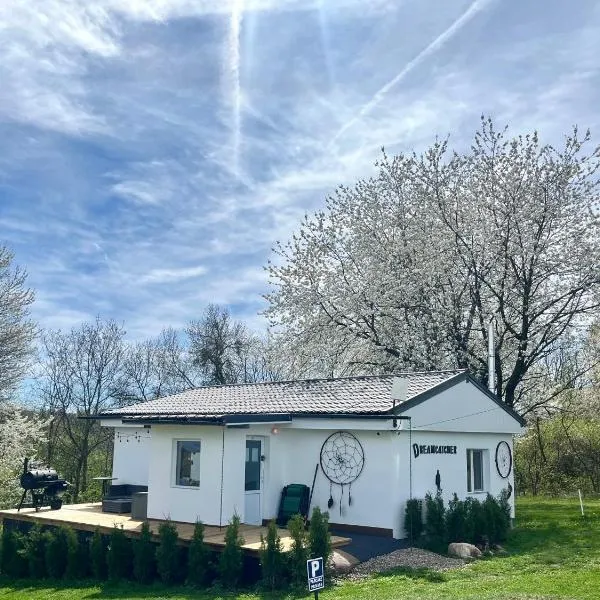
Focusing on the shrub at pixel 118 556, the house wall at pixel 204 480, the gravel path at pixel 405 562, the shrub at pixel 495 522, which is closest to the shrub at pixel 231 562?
the gravel path at pixel 405 562

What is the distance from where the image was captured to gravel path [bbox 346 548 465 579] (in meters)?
11.5

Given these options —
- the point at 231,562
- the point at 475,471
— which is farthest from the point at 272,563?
the point at 475,471

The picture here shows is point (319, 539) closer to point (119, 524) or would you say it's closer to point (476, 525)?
point (476, 525)

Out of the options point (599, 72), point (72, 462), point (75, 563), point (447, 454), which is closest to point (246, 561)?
point (75, 563)

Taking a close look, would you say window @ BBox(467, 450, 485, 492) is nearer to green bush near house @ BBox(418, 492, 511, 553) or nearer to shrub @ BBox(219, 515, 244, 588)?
green bush near house @ BBox(418, 492, 511, 553)

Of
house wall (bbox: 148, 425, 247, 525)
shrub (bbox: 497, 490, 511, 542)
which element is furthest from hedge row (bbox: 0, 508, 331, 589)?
shrub (bbox: 497, 490, 511, 542)

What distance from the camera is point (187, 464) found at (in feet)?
48.1

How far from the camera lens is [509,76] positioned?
1370 cm

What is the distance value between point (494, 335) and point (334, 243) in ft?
20.1

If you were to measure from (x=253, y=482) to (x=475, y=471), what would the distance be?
208 inches

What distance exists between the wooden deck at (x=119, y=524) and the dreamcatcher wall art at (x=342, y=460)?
1.31m

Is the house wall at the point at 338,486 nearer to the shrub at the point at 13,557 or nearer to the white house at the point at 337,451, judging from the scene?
the white house at the point at 337,451

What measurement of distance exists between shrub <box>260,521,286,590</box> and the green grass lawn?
16.7 inches

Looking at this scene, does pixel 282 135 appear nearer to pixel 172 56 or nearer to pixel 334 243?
pixel 172 56
